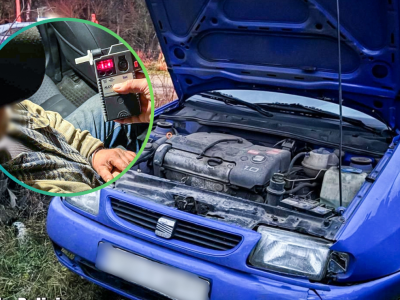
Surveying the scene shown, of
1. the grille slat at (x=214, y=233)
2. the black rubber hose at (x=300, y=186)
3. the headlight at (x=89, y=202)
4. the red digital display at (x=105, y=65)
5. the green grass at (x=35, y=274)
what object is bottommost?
the green grass at (x=35, y=274)

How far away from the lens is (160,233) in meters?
2.17

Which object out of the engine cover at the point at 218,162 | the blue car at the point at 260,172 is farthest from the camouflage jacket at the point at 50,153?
the engine cover at the point at 218,162

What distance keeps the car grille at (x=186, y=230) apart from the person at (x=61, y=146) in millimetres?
645

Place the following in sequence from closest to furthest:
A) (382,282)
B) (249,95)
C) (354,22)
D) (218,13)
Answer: (382,282), (354,22), (218,13), (249,95)

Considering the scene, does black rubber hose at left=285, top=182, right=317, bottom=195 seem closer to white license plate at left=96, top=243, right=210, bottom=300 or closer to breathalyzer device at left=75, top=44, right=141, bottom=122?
white license plate at left=96, top=243, right=210, bottom=300

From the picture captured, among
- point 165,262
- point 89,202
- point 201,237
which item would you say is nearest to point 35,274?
point 89,202

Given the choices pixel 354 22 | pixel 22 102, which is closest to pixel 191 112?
pixel 354 22

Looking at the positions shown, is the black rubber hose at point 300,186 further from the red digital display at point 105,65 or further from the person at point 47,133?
the red digital display at point 105,65

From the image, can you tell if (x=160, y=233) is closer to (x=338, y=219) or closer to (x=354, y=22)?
(x=338, y=219)

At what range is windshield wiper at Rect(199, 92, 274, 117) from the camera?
3240mm

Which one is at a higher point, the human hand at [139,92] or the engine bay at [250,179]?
the human hand at [139,92]

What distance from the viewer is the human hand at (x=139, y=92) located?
55.8 inches

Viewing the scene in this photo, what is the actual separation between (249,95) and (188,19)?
74 cm

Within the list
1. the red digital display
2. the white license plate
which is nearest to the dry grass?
the white license plate
